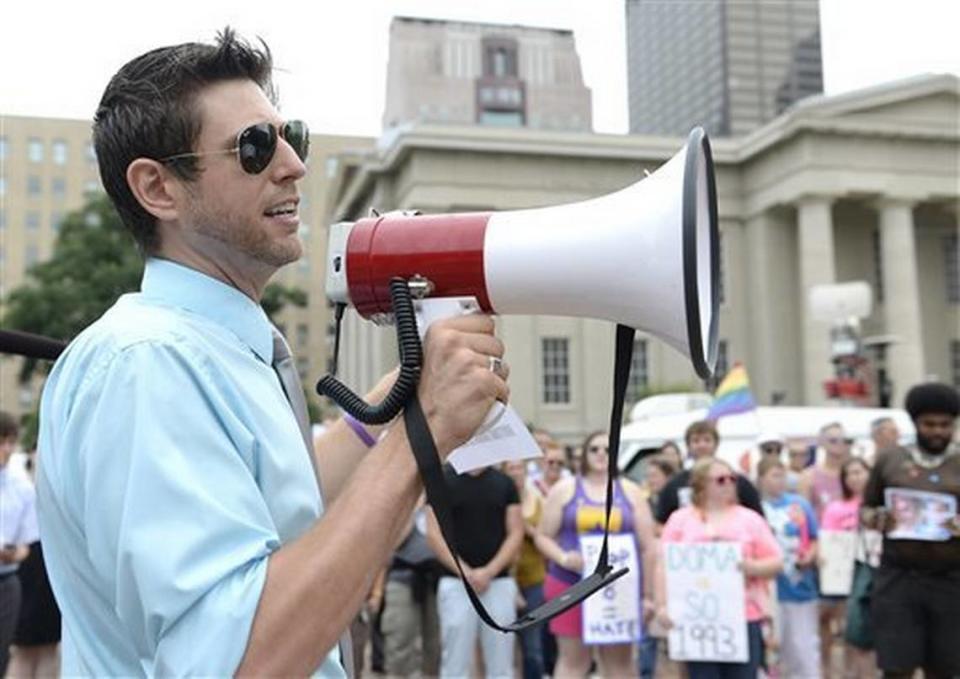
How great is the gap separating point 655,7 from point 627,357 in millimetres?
1195

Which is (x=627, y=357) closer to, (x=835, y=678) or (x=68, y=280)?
(x=835, y=678)

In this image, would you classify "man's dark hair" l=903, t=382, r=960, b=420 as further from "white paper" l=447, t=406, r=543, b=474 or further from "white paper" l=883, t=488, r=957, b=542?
"white paper" l=447, t=406, r=543, b=474

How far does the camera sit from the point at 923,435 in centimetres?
584

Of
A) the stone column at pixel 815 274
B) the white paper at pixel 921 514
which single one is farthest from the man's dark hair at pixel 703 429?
the stone column at pixel 815 274

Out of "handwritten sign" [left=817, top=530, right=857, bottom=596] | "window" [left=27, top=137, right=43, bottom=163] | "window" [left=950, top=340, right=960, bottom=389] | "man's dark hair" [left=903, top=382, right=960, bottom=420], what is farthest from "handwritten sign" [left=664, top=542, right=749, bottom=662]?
"window" [left=27, top=137, right=43, bottom=163]

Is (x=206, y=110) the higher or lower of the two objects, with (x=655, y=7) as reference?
lower

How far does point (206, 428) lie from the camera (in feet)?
3.98

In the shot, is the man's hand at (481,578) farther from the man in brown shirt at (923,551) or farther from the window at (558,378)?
the window at (558,378)

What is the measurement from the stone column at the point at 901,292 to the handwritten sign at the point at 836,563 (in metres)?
38.8

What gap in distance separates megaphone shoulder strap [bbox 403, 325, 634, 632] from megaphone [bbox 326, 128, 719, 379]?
0.11 m

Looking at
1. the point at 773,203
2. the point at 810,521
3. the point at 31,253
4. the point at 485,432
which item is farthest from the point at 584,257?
the point at 31,253

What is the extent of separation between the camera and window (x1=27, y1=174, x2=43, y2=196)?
269 feet

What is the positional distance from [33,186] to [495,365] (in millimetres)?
89937

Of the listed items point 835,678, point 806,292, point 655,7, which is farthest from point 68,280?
point 655,7
